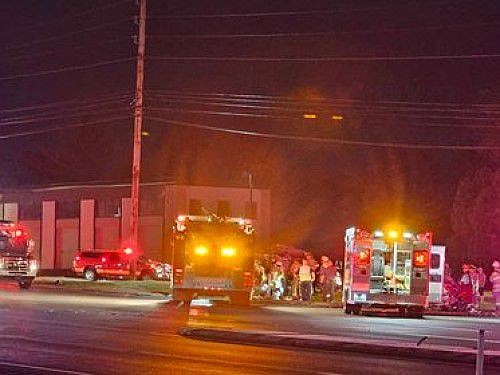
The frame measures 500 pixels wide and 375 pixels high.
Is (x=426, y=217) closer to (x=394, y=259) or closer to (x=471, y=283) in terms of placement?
(x=471, y=283)

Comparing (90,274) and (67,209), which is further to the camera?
(67,209)

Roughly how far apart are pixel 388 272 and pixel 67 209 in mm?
36533

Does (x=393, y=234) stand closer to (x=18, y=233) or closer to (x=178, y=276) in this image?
(x=178, y=276)

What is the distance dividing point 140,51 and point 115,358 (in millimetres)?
A: 25380

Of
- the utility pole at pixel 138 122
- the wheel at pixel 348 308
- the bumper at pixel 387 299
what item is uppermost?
the utility pole at pixel 138 122

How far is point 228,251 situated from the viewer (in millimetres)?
29344

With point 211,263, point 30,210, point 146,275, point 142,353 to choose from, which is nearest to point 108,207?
point 30,210

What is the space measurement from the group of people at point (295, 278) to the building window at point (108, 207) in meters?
23.8

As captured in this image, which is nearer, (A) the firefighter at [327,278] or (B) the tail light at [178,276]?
(B) the tail light at [178,276]

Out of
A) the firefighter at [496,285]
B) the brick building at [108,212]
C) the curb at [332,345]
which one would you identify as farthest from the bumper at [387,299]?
the brick building at [108,212]

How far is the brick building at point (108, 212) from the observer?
56.9 metres

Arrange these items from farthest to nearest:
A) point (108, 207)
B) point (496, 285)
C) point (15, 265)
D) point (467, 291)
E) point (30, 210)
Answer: point (30, 210) < point (108, 207) < point (15, 265) < point (467, 291) < point (496, 285)

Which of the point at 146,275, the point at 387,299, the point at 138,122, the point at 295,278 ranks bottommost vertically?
the point at 146,275

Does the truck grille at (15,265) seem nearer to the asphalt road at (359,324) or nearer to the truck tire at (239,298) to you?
the truck tire at (239,298)
